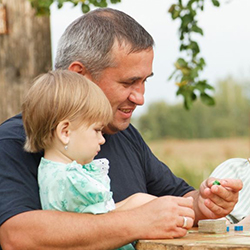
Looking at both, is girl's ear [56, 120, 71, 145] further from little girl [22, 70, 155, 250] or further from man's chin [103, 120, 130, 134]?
man's chin [103, 120, 130, 134]

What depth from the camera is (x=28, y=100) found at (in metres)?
2.53

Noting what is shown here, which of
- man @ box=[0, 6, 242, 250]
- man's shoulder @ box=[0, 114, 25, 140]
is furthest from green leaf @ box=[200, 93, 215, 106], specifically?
man's shoulder @ box=[0, 114, 25, 140]

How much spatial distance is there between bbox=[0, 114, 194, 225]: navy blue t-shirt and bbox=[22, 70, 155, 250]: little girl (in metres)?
0.08

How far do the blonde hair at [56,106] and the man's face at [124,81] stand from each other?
1.57 feet

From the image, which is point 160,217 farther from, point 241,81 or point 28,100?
point 241,81

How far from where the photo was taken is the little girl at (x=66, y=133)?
7.97ft

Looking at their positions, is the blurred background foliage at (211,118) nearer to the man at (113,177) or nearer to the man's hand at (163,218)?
the man at (113,177)

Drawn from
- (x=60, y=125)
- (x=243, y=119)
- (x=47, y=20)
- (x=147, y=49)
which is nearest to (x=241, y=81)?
(x=243, y=119)

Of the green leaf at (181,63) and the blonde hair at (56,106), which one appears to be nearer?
the blonde hair at (56,106)

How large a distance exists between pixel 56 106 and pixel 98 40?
2.41 ft

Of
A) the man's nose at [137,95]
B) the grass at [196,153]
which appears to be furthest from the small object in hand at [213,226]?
the grass at [196,153]

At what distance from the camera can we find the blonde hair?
247 cm

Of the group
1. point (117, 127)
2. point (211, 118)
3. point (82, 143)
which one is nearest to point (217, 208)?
point (117, 127)

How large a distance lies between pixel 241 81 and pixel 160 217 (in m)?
9.43
